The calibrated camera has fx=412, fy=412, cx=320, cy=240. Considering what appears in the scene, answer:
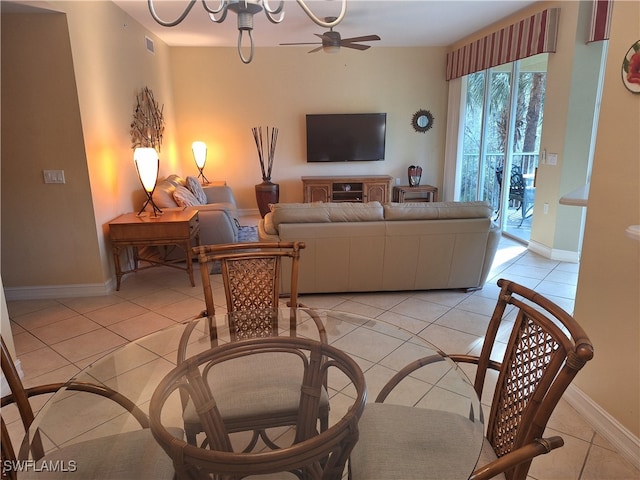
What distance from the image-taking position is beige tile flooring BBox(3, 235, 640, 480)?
7.79ft

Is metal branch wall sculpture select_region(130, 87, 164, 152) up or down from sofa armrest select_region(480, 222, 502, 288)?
up

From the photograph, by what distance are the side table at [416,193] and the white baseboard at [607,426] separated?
16.0 feet

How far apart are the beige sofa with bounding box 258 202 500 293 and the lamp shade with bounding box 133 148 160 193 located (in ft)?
4.23

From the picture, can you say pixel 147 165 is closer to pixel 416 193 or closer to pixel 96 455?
pixel 96 455

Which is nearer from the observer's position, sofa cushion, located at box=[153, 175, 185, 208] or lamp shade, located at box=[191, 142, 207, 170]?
sofa cushion, located at box=[153, 175, 185, 208]

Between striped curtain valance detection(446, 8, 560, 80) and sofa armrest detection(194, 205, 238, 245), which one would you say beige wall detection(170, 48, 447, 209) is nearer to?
striped curtain valance detection(446, 8, 560, 80)

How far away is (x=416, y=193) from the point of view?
6.79m

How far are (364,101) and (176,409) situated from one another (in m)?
6.23

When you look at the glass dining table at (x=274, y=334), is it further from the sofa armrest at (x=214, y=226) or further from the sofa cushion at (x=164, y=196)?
the sofa cushion at (x=164, y=196)

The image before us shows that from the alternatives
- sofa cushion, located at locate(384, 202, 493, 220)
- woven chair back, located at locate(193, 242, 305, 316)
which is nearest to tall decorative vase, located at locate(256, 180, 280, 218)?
sofa cushion, located at locate(384, 202, 493, 220)

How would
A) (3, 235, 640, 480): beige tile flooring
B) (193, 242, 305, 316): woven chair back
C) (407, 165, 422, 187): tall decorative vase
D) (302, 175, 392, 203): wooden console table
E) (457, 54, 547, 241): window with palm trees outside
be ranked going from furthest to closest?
(407, 165, 422, 187): tall decorative vase
(302, 175, 392, 203): wooden console table
(457, 54, 547, 241): window with palm trees outside
(3, 235, 640, 480): beige tile flooring
(193, 242, 305, 316): woven chair back

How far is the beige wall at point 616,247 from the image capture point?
1709mm

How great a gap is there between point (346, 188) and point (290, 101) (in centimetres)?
169

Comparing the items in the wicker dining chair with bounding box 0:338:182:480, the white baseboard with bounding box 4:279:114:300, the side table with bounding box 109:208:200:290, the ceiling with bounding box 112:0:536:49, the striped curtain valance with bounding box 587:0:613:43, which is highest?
the ceiling with bounding box 112:0:536:49
